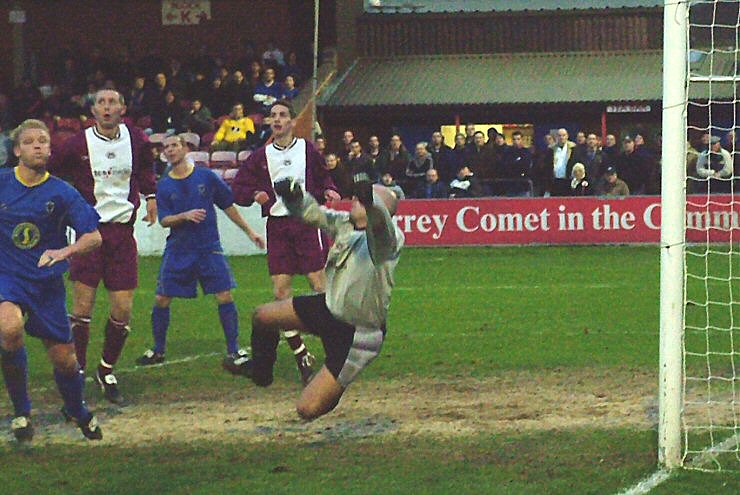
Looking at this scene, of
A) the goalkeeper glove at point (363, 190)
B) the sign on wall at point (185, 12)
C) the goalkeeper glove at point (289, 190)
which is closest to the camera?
the goalkeeper glove at point (363, 190)

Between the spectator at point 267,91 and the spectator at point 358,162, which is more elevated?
the spectator at point 267,91

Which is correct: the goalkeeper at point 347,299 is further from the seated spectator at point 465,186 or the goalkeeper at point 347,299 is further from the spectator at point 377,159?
the spectator at point 377,159

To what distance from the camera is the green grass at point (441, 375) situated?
24.8 ft

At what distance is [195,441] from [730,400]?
373cm

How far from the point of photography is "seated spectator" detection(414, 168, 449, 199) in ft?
79.8

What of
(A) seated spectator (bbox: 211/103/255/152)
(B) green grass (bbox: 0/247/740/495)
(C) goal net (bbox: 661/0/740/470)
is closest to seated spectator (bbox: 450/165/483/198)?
(B) green grass (bbox: 0/247/740/495)

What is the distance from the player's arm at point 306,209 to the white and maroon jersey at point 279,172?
9.54ft

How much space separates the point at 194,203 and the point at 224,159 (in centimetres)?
1412

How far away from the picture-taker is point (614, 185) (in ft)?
76.8

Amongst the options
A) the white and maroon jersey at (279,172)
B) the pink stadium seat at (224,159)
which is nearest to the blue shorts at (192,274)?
the white and maroon jersey at (279,172)

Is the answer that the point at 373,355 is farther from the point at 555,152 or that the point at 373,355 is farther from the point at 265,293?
the point at 555,152

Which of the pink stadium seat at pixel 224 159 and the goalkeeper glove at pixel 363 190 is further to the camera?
the pink stadium seat at pixel 224 159

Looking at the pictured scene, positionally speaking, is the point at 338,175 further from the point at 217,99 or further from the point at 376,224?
the point at 376,224

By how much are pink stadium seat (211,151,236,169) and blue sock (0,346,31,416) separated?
17.5 metres
